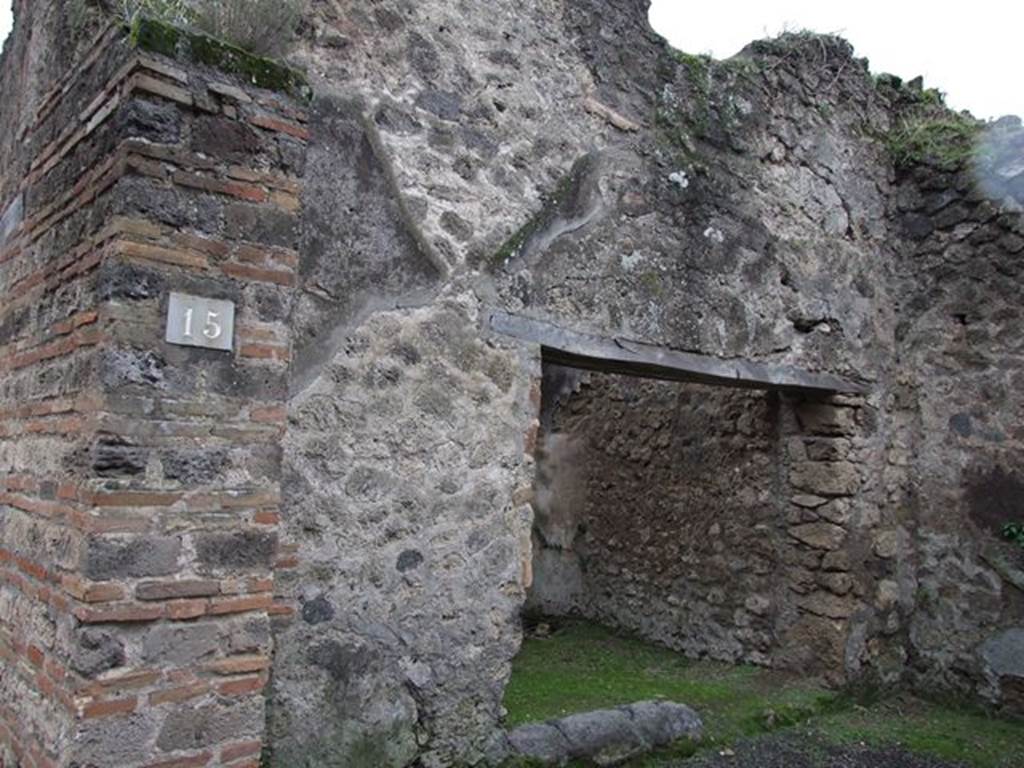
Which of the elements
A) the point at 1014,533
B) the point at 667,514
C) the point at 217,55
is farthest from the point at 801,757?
the point at 217,55

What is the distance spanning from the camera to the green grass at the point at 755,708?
4605 millimetres

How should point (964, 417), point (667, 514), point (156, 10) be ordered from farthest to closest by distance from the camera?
point (667, 514), point (964, 417), point (156, 10)

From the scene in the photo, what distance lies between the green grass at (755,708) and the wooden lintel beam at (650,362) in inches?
70.6

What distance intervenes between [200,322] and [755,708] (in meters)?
3.84

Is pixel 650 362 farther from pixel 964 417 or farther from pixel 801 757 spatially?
pixel 964 417

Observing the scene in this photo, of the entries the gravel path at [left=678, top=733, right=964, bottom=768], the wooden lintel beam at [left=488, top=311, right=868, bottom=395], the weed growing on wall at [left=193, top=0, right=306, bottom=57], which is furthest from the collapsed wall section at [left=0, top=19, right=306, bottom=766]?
the gravel path at [left=678, top=733, right=964, bottom=768]

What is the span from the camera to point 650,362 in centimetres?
439

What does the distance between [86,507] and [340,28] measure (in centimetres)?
226

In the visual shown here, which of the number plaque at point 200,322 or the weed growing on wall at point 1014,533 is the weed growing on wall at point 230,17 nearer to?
the number plaque at point 200,322

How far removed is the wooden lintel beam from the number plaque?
4.85ft

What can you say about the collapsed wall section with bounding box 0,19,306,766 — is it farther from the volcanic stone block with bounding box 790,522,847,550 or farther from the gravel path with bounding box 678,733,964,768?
the volcanic stone block with bounding box 790,522,847,550

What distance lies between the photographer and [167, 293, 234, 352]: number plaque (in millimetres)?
2508

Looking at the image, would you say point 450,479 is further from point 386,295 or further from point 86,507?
point 86,507

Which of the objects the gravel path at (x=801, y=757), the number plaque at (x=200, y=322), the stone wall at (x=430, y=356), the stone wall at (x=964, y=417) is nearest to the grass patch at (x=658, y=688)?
the gravel path at (x=801, y=757)
